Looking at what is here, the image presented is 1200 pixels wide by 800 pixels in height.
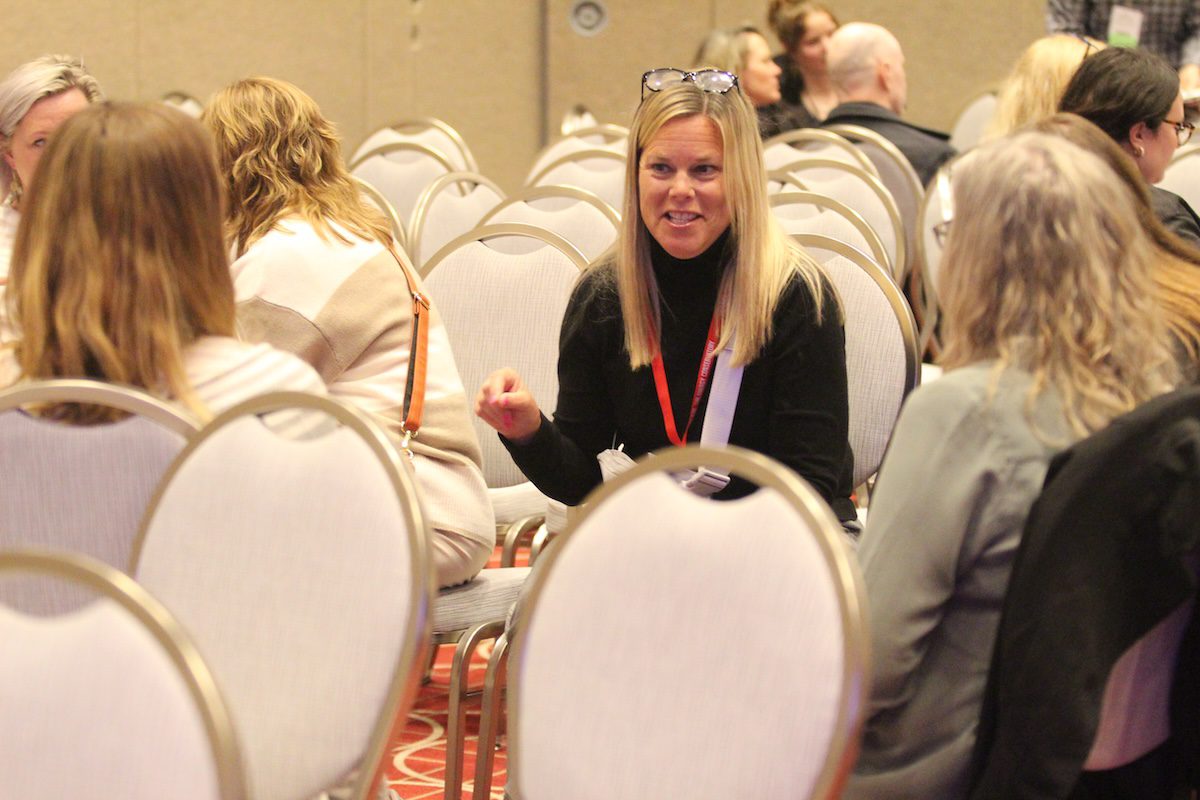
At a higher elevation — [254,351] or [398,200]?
[254,351]

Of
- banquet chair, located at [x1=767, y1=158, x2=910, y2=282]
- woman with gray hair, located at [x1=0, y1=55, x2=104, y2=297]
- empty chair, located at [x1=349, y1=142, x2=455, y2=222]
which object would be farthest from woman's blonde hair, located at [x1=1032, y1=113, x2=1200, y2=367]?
empty chair, located at [x1=349, y1=142, x2=455, y2=222]

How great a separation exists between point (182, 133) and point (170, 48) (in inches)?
242

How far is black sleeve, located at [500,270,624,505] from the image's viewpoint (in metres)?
2.54

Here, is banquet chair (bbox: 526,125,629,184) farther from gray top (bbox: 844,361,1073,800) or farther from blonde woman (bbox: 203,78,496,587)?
gray top (bbox: 844,361,1073,800)

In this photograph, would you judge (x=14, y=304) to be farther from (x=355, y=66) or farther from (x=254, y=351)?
(x=355, y=66)

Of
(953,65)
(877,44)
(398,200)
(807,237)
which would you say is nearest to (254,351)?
(807,237)

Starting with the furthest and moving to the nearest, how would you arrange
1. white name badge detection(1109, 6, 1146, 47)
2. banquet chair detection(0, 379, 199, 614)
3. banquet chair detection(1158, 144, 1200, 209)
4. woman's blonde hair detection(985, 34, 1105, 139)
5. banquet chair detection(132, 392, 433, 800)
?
white name badge detection(1109, 6, 1146, 47)
banquet chair detection(1158, 144, 1200, 209)
woman's blonde hair detection(985, 34, 1105, 139)
banquet chair detection(0, 379, 199, 614)
banquet chair detection(132, 392, 433, 800)

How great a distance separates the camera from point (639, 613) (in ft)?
4.78

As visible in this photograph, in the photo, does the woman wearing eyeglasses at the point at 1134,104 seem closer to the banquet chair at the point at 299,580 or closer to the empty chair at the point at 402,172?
the banquet chair at the point at 299,580

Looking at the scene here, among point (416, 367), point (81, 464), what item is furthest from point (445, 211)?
point (81, 464)

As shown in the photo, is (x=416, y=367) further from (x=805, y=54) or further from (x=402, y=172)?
(x=805, y=54)

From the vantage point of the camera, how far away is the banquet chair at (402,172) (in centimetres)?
557

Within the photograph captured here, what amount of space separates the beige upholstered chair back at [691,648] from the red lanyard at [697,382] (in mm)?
976

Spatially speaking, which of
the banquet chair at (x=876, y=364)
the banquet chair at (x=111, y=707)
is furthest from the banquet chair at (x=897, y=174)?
the banquet chair at (x=111, y=707)
